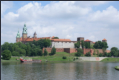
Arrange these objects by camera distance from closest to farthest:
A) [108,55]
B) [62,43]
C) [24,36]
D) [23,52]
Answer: [23,52] → [108,55] → [62,43] → [24,36]

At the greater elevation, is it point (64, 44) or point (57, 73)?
point (64, 44)

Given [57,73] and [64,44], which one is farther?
[64,44]

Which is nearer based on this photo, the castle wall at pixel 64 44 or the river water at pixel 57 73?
the river water at pixel 57 73

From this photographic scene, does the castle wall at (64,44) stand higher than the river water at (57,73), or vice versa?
the castle wall at (64,44)

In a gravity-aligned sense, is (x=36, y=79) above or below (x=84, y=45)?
below

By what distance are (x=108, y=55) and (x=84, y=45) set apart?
12.8m

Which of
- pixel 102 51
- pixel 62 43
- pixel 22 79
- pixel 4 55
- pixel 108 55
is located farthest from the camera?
pixel 62 43

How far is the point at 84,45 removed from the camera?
268 feet

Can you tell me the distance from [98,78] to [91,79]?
1274mm

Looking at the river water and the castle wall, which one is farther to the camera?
the castle wall

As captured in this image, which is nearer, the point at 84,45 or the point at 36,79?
the point at 36,79

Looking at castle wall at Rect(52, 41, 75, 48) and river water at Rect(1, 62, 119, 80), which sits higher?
castle wall at Rect(52, 41, 75, 48)

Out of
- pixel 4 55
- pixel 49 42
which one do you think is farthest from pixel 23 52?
pixel 49 42

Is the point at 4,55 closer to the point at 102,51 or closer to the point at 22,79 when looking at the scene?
the point at 22,79
